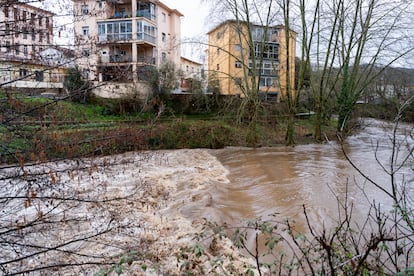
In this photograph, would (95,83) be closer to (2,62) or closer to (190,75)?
(2,62)

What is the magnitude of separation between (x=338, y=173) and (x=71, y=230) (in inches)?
358

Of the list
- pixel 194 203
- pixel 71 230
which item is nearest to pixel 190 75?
pixel 194 203

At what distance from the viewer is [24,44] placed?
3.71 meters

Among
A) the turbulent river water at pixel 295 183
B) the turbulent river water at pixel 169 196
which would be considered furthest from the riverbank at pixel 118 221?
the turbulent river water at pixel 295 183

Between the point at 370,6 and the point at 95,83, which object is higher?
the point at 370,6

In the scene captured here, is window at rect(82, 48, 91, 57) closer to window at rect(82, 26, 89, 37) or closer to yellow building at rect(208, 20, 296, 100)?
window at rect(82, 26, 89, 37)

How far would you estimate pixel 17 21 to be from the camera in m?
3.54

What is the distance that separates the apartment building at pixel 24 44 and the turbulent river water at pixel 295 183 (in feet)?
13.3

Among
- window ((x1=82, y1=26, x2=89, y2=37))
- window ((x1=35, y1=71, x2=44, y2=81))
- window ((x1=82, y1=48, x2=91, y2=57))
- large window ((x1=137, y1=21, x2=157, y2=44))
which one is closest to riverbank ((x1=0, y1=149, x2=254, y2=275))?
window ((x1=35, y1=71, x2=44, y2=81))

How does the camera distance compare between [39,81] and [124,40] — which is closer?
[39,81]

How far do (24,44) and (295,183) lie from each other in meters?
8.46

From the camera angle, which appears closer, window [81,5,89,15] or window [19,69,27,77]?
window [19,69,27,77]

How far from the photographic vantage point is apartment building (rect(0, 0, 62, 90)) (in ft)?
11.7

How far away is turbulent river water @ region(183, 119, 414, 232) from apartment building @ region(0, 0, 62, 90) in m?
4.05
